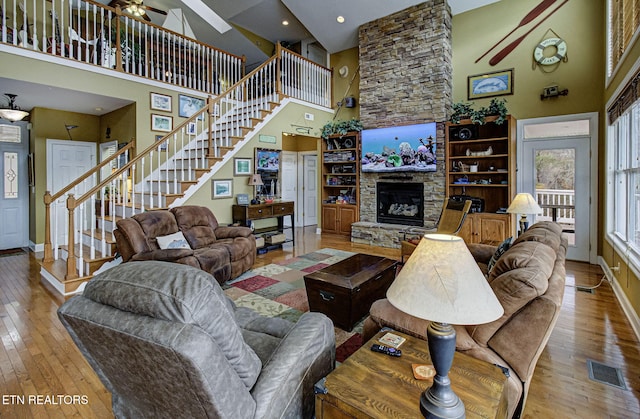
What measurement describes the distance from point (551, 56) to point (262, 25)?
6.86 metres

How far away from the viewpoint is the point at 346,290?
283 cm

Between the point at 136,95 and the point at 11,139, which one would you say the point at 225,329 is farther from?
the point at 11,139

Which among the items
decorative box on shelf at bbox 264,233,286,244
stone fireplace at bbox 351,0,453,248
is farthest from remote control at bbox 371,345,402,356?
stone fireplace at bbox 351,0,453,248

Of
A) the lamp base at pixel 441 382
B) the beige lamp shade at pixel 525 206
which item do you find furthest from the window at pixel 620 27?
the lamp base at pixel 441 382

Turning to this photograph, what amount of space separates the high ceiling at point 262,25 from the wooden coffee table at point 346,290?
5.09m

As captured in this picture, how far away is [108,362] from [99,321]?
25 centimetres

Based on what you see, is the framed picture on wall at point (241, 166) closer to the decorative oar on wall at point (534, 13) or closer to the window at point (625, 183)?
the decorative oar on wall at point (534, 13)

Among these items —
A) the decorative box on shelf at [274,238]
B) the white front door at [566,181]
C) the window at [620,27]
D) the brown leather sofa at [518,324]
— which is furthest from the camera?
the decorative box on shelf at [274,238]

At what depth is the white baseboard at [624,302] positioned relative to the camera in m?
2.87

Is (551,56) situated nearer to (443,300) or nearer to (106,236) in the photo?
(443,300)

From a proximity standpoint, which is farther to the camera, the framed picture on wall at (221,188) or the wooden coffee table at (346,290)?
the framed picture on wall at (221,188)

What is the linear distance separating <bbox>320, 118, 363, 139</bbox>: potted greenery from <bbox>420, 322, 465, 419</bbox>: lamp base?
6.41 metres

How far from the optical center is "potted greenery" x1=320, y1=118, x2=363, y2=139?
7172mm

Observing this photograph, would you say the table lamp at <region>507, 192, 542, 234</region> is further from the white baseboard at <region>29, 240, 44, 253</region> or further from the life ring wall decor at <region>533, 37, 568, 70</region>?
the white baseboard at <region>29, 240, 44, 253</region>
